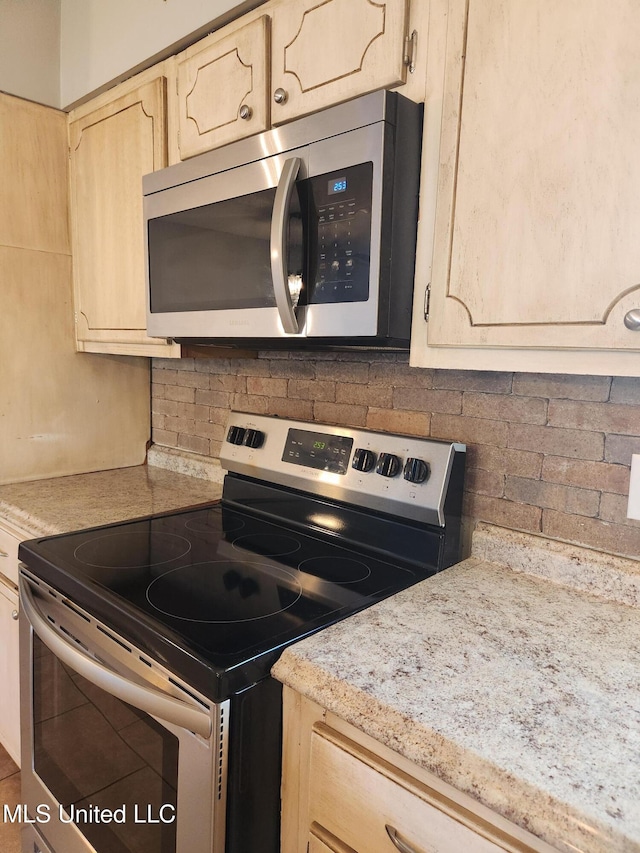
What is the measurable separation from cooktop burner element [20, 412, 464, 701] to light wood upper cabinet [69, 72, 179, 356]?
48cm

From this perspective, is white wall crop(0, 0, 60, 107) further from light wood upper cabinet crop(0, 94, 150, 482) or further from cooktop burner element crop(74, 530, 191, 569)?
cooktop burner element crop(74, 530, 191, 569)

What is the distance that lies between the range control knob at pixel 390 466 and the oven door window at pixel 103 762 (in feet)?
2.12

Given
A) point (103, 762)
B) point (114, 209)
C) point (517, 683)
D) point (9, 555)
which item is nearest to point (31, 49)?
point (114, 209)

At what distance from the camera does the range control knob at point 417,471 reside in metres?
1.16

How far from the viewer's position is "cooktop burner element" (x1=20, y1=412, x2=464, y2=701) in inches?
34.7

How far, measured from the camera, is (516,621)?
3.04 ft

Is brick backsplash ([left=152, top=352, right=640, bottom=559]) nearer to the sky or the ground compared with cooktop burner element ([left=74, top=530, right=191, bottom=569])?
nearer to the sky

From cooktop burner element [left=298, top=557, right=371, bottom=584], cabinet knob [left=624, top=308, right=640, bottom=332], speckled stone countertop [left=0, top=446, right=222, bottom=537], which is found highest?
cabinet knob [left=624, top=308, right=640, bottom=332]

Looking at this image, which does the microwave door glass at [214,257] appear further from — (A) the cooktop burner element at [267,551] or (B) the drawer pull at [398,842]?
(B) the drawer pull at [398,842]

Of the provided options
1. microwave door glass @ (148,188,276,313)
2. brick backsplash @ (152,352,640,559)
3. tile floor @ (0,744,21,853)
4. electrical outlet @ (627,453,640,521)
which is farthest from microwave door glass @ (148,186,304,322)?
tile floor @ (0,744,21,853)

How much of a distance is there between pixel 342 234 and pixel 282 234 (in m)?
0.11

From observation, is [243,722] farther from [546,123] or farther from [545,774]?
[546,123]

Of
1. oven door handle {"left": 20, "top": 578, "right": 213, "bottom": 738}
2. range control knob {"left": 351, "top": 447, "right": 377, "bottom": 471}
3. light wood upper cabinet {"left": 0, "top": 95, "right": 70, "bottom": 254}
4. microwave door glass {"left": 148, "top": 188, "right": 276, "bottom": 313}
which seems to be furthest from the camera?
light wood upper cabinet {"left": 0, "top": 95, "right": 70, "bottom": 254}

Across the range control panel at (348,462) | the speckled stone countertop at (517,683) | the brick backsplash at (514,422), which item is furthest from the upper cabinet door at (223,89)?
the speckled stone countertop at (517,683)
